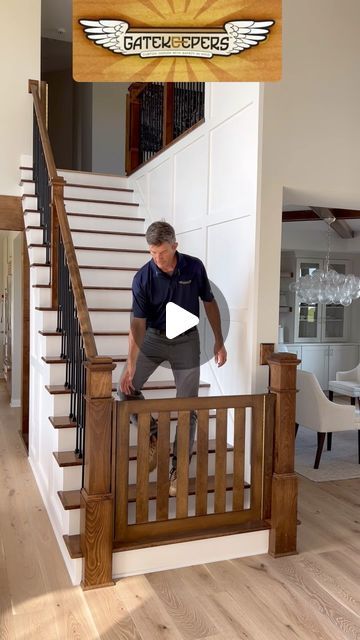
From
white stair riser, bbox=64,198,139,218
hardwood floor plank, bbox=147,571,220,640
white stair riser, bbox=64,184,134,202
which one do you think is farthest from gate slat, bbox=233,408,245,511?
white stair riser, bbox=64,184,134,202

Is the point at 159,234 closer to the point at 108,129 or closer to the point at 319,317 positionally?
the point at 108,129

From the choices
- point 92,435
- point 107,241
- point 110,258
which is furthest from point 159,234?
point 107,241

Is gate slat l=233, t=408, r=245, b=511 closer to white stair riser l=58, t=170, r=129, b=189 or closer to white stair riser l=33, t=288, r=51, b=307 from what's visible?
white stair riser l=33, t=288, r=51, b=307

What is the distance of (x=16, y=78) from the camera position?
5609 millimetres

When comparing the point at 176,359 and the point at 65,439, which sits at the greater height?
the point at 176,359

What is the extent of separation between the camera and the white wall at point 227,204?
3602 mm

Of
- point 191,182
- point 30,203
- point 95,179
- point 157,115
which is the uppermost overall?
point 157,115

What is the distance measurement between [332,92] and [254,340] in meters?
1.71

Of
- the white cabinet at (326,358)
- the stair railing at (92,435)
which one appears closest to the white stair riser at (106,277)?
the stair railing at (92,435)

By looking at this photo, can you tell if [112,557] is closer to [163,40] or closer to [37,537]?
[37,537]

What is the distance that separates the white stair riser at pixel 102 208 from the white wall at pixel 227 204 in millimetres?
1034

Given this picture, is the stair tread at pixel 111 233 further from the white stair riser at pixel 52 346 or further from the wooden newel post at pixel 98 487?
the wooden newel post at pixel 98 487

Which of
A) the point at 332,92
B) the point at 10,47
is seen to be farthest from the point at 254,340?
the point at 10,47

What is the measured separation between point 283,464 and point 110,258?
258 cm
